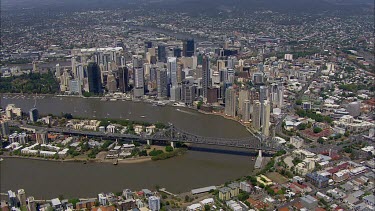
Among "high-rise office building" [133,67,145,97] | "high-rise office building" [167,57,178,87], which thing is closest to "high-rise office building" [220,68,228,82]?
"high-rise office building" [167,57,178,87]

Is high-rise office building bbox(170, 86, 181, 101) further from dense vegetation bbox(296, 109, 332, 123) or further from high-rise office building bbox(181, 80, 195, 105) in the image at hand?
dense vegetation bbox(296, 109, 332, 123)

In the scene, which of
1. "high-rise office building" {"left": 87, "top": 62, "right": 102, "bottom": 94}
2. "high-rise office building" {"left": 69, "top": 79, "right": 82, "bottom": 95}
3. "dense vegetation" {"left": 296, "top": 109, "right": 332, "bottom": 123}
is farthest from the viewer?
"high-rise office building" {"left": 69, "top": 79, "right": 82, "bottom": 95}

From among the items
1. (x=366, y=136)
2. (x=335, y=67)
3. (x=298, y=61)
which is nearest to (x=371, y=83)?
(x=335, y=67)

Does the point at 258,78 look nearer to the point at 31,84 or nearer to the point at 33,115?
the point at 33,115

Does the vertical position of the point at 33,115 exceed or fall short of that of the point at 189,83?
it falls short

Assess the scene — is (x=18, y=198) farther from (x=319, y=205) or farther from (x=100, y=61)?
(x=100, y=61)

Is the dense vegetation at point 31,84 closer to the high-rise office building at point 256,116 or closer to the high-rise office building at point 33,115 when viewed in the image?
the high-rise office building at point 33,115

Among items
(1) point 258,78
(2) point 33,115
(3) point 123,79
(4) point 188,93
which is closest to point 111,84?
(3) point 123,79
